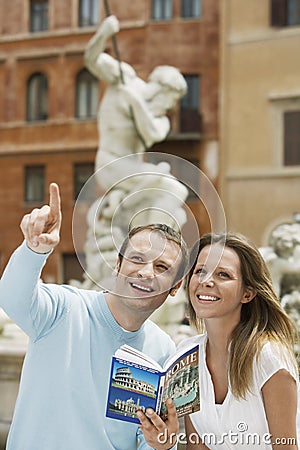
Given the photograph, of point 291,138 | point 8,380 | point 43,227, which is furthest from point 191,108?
point 43,227

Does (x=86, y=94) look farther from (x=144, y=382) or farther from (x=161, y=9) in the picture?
(x=144, y=382)

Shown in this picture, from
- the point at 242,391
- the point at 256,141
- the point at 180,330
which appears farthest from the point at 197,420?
the point at 256,141

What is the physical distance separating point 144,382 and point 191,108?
1767 centimetres

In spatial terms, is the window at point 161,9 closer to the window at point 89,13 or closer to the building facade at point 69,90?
the building facade at point 69,90

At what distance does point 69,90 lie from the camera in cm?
2091

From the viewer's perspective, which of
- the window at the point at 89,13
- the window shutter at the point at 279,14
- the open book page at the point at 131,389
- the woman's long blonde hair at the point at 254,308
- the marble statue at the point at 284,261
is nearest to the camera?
the open book page at the point at 131,389

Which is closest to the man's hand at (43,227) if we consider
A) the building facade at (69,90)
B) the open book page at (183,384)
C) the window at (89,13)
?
the open book page at (183,384)

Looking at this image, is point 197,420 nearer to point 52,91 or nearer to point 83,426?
point 83,426

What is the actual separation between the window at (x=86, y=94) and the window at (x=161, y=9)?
84.9 inches

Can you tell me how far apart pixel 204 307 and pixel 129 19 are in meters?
18.5

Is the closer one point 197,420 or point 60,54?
point 197,420

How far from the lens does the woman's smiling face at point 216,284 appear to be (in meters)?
2.43

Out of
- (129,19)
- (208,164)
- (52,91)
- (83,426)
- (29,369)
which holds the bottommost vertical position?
(83,426)

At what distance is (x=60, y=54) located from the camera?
68.7 feet
